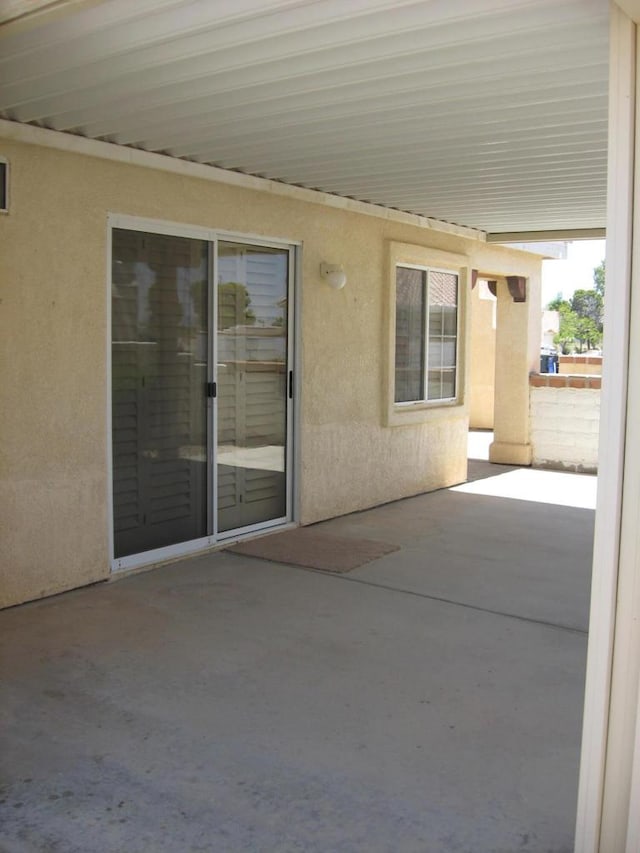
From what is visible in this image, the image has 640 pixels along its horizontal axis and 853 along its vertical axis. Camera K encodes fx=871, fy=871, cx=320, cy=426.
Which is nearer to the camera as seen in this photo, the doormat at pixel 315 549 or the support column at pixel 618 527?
the support column at pixel 618 527

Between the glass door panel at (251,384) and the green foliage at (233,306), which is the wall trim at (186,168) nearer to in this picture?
the glass door panel at (251,384)

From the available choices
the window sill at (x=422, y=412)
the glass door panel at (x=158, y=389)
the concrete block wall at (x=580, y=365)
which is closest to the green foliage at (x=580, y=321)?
the concrete block wall at (x=580, y=365)

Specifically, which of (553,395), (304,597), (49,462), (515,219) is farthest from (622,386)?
(553,395)

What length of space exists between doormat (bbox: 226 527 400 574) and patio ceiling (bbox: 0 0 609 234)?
2.76m

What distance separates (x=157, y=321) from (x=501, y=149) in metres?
2.48

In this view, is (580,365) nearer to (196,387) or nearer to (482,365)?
(482,365)

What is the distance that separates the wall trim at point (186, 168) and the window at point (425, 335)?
59 cm

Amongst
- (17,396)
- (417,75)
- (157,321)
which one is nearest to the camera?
(417,75)

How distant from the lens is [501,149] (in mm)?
5445

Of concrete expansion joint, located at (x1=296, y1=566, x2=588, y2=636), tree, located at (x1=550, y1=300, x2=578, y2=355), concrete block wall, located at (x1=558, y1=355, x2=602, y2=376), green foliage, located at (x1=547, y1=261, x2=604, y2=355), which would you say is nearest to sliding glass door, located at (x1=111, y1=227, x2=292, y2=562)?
concrete expansion joint, located at (x1=296, y1=566, x2=588, y2=636)

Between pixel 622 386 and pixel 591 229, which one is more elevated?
pixel 591 229

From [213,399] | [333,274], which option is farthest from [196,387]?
[333,274]

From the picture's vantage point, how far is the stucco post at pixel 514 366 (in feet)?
36.4

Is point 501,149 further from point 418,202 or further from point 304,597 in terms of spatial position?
point 304,597
